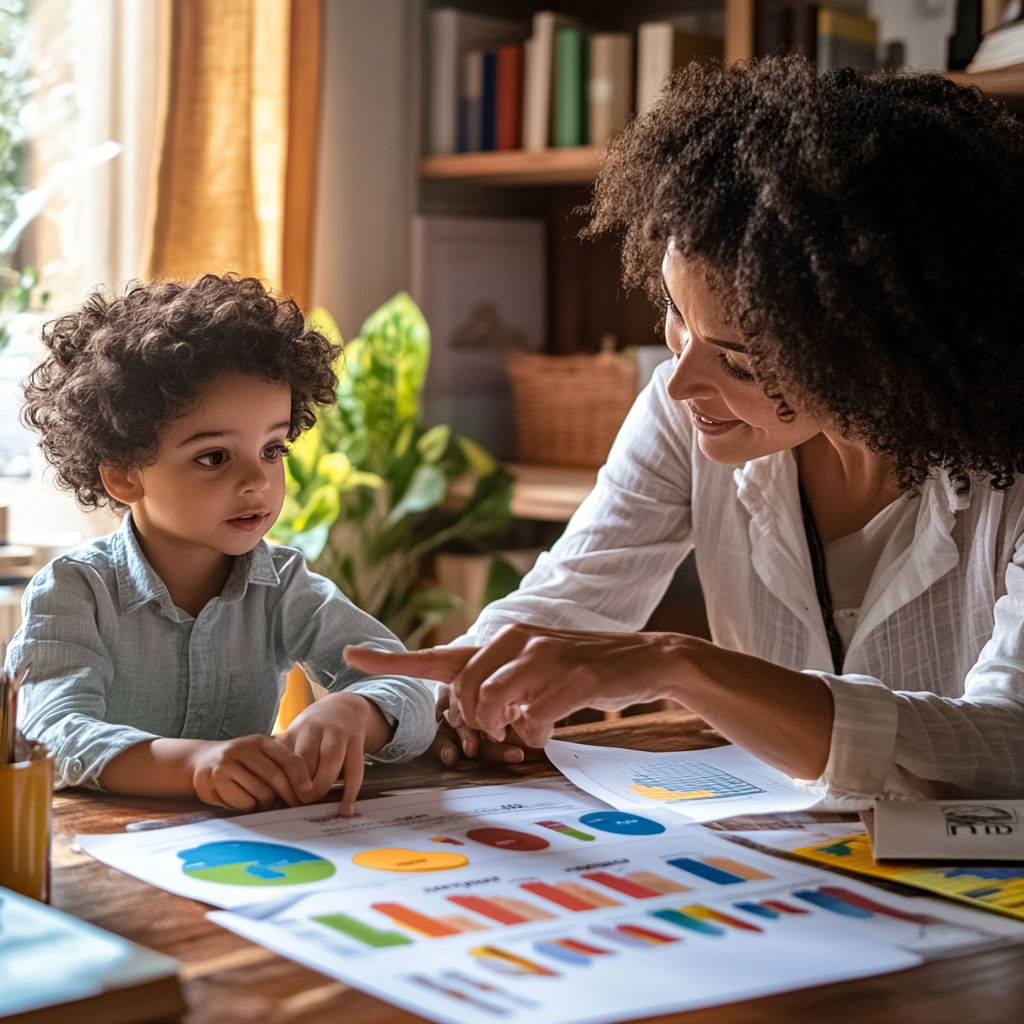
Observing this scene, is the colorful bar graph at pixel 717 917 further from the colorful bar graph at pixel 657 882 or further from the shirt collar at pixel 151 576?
the shirt collar at pixel 151 576

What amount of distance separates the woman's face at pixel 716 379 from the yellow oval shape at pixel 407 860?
536 mm

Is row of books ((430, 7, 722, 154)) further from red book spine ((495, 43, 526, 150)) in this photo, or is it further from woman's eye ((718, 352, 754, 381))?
woman's eye ((718, 352, 754, 381))

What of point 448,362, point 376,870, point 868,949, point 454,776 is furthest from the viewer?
point 448,362

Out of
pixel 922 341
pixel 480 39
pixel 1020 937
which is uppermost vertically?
pixel 480 39

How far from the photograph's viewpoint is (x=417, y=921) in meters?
0.77

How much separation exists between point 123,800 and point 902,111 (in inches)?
33.6

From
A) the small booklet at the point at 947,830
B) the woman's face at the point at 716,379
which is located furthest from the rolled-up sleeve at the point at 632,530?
the small booklet at the point at 947,830

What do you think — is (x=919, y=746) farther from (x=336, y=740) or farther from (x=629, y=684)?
(x=336, y=740)

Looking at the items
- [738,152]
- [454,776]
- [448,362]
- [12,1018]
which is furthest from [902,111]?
[448,362]

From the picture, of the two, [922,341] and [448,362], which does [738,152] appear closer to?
[922,341]

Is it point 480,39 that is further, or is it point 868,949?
point 480,39

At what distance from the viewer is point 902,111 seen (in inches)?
47.7

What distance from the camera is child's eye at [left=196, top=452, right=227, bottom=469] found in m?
1.22

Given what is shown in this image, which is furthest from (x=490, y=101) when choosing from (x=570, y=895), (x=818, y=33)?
(x=570, y=895)
